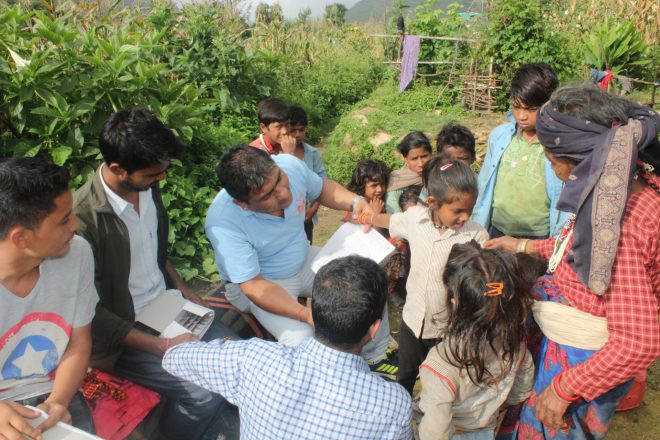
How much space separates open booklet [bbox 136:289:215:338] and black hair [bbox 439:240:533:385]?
1.28 metres

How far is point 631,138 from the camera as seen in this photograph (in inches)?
58.7

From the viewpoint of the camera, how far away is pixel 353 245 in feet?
9.29

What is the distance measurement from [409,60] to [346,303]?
10.2 m

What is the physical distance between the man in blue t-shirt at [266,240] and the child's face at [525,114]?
1.14 metres

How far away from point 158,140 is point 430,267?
148cm

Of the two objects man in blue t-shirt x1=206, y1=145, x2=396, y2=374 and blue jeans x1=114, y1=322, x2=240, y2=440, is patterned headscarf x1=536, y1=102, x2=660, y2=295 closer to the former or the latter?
man in blue t-shirt x1=206, y1=145, x2=396, y2=374

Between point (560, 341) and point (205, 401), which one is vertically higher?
point (560, 341)

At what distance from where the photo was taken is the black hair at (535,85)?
9.44ft

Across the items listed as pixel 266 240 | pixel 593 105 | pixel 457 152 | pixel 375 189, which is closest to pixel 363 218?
pixel 266 240

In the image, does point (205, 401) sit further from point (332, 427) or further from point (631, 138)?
point (631, 138)

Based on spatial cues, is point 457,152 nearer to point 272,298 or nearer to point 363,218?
point 363,218

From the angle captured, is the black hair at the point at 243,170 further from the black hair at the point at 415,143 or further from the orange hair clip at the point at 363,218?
the black hair at the point at 415,143

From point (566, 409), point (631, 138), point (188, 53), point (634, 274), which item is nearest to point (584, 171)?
point (631, 138)

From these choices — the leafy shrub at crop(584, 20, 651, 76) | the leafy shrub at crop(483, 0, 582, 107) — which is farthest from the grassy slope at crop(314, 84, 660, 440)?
the leafy shrub at crop(584, 20, 651, 76)
